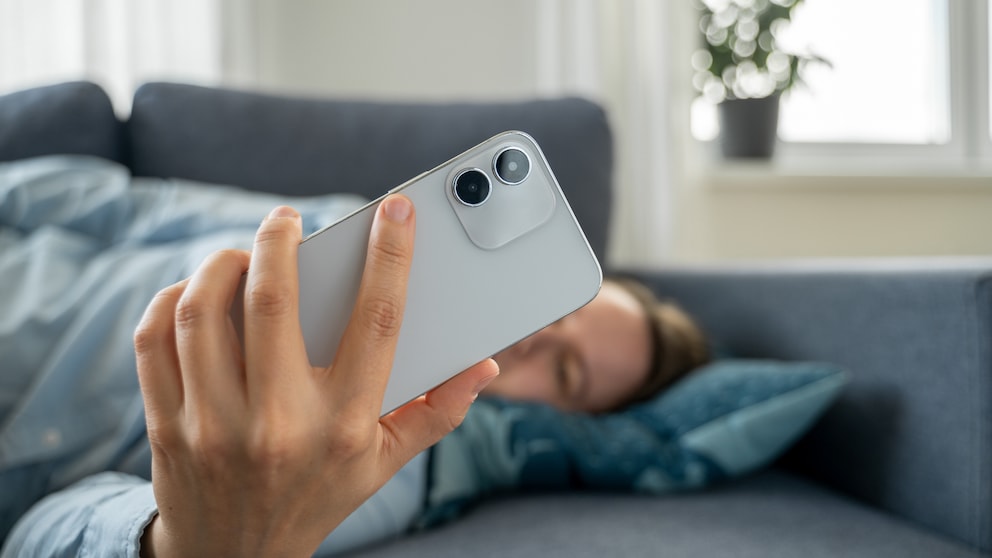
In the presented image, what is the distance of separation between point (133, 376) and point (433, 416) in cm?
35

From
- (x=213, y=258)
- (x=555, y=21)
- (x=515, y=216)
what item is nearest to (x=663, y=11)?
(x=555, y=21)

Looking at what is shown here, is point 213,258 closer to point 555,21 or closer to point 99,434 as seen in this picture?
point 99,434

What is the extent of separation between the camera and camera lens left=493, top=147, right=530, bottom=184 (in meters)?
0.45

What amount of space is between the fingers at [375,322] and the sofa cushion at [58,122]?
85cm

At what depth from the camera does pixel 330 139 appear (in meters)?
1.17

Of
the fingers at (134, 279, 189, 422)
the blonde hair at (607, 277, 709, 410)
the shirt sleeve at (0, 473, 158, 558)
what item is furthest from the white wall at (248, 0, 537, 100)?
the fingers at (134, 279, 189, 422)

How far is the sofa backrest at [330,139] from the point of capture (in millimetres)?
1129

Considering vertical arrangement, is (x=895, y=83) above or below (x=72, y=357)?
above

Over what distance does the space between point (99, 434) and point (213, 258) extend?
1.14 ft

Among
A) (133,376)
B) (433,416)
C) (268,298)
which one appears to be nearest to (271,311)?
(268,298)

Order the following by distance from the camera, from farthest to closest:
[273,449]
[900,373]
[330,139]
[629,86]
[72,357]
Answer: [629,86] < [330,139] < [900,373] < [72,357] < [273,449]

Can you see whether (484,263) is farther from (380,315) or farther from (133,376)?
(133,376)

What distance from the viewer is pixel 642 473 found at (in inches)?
33.3

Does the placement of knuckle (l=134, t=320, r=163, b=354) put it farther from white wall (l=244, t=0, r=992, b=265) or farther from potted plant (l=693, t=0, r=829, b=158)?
potted plant (l=693, t=0, r=829, b=158)
